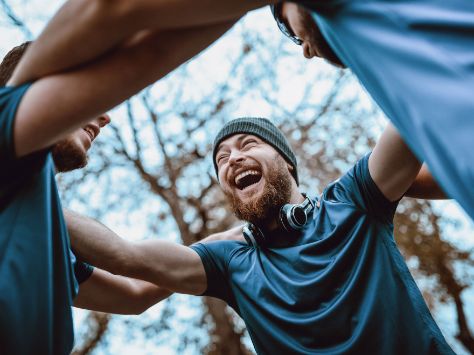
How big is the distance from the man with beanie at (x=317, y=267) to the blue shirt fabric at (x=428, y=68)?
1.09m

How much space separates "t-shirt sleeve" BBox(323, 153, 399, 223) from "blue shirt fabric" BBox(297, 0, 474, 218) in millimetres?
1173

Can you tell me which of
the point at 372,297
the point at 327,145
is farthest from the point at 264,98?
the point at 372,297

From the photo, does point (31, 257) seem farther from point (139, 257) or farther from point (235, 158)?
point (235, 158)

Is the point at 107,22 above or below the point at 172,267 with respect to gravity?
above

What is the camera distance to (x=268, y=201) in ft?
10.5

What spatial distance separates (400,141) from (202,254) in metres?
1.44

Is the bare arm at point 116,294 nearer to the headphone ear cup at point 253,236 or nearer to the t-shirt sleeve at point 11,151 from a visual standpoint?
the headphone ear cup at point 253,236

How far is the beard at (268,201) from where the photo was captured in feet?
10.5

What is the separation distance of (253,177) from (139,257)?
1.12 m

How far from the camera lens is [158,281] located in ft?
9.24

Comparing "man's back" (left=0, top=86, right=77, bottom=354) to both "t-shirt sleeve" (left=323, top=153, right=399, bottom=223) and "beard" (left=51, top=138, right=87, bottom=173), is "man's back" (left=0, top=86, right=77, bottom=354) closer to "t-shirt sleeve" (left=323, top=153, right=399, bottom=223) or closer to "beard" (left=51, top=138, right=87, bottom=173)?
"beard" (left=51, top=138, right=87, bottom=173)

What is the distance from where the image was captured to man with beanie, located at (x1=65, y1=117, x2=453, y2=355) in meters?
2.35

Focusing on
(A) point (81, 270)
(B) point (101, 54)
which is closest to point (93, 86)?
(B) point (101, 54)

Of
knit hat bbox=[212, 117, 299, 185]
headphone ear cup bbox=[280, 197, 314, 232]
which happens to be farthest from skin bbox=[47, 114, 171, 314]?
knit hat bbox=[212, 117, 299, 185]
